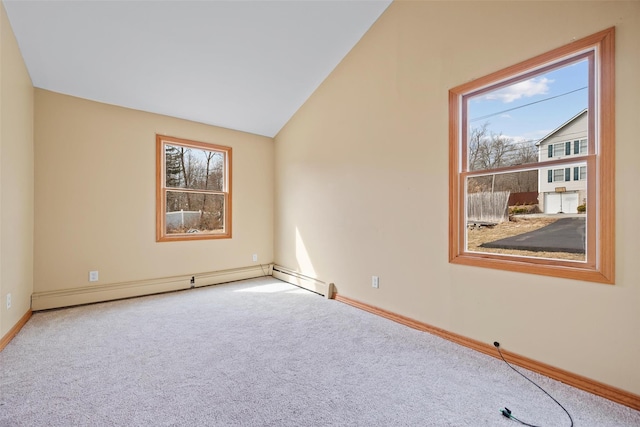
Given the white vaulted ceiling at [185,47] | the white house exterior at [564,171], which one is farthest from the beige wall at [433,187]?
the white vaulted ceiling at [185,47]

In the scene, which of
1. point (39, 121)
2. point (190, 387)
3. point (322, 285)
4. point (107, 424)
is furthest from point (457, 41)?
point (39, 121)

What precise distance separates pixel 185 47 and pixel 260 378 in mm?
3209

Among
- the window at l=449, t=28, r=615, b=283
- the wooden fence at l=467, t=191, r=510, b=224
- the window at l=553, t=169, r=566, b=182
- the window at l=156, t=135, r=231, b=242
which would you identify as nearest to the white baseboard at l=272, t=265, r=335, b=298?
the window at l=156, t=135, r=231, b=242

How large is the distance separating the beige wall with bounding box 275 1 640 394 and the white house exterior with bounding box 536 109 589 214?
21cm

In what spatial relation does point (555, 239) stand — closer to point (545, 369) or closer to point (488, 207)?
point (488, 207)

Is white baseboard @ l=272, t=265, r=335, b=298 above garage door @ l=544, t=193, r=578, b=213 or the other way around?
the other way around

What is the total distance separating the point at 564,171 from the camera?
77.5 inches

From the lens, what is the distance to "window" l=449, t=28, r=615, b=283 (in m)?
1.75

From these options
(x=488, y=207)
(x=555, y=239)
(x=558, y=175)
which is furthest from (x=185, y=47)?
(x=555, y=239)

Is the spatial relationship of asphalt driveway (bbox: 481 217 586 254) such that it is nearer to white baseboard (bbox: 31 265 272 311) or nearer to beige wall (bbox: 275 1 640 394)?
beige wall (bbox: 275 1 640 394)

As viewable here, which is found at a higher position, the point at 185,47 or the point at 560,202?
the point at 185,47

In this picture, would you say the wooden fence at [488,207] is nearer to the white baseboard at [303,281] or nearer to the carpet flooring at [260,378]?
the carpet flooring at [260,378]

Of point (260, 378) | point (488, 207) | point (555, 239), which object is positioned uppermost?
point (488, 207)

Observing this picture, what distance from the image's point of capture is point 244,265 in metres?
4.70
